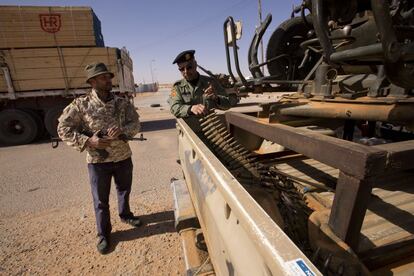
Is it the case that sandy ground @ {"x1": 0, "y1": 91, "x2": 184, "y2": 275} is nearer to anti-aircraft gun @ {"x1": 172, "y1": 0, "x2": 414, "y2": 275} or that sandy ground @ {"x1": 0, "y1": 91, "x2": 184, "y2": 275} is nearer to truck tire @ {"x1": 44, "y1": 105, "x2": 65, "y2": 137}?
anti-aircraft gun @ {"x1": 172, "y1": 0, "x2": 414, "y2": 275}

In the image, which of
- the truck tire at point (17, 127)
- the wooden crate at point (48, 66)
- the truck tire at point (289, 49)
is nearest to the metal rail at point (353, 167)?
the truck tire at point (289, 49)

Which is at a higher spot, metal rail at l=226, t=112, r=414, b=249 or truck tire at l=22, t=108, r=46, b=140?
metal rail at l=226, t=112, r=414, b=249

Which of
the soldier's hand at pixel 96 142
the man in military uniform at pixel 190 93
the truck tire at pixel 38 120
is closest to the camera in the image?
the soldier's hand at pixel 96 142

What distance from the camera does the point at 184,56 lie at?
3.43 meters

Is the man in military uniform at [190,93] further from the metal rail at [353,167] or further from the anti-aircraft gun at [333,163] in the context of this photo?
the metal rail at [353,167]

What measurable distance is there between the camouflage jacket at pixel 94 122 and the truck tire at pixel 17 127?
7281mm

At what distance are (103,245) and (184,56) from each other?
238 centimetres

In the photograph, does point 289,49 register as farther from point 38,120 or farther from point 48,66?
point 38,120

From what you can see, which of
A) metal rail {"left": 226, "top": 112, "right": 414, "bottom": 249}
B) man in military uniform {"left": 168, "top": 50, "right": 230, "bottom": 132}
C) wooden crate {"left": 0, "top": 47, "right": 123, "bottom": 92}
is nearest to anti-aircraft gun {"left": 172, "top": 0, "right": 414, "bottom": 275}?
metal rail {"left": 226, "top": 112, "right": 414, "bottom": 249}

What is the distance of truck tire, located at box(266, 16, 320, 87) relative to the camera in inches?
131

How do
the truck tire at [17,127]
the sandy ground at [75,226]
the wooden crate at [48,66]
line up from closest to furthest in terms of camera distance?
the sandy ground at [75,226] < the wooden crate at [48,66] < the truck tire at [17,127]

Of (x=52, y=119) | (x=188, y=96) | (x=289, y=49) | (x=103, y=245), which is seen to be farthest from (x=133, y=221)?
(x=52, y=119)

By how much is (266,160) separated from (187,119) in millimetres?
1097

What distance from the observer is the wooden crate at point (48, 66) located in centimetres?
836
